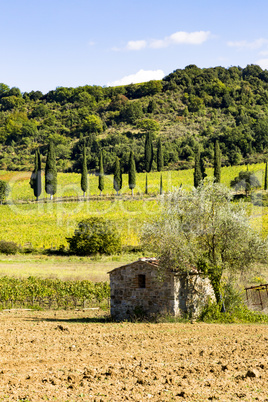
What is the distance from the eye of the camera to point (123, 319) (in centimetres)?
2156

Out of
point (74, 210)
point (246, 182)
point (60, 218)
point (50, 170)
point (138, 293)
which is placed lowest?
point (60, 218)

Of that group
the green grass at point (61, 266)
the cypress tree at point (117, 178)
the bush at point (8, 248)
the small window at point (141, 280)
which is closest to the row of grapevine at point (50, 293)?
the green grass at point (61, 266)

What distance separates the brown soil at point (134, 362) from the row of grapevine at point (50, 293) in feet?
29.8

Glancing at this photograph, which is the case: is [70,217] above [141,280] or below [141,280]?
below

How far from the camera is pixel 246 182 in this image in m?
75.3

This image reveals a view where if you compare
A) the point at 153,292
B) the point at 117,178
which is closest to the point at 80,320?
the point at 153,292

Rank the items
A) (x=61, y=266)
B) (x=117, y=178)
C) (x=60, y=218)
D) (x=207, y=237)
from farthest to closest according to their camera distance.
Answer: (x=117, y=178) < (x=60, y=218) < (x=61, y=266) < (x=207, y=237)

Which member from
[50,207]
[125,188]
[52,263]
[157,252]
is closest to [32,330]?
[157,252]

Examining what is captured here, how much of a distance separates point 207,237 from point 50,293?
11.7 metres

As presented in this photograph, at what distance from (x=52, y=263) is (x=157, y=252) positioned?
22.6 meters

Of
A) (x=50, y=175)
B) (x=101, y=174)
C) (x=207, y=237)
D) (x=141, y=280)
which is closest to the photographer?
(x=141, y=280)

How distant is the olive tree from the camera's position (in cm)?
2064

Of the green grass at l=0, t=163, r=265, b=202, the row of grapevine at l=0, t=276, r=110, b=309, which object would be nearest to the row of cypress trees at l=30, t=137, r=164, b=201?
the green grass at l=0, t=163, r=265, b=202

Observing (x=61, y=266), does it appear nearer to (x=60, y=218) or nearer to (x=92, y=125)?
(x=60, y=218)
